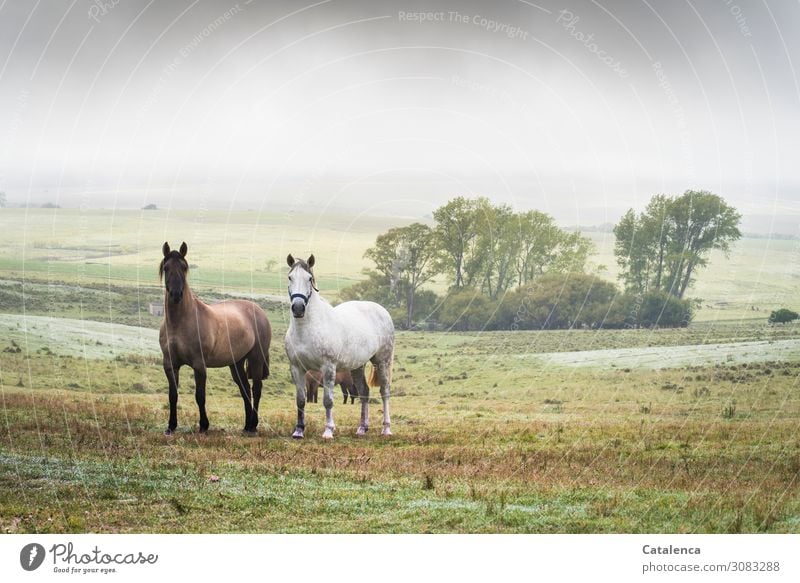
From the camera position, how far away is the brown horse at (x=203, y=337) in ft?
63.6

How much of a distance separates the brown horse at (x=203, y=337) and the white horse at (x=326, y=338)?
55.4 inches

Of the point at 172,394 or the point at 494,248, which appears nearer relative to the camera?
the point at 172,394

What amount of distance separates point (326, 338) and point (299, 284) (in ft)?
4.58

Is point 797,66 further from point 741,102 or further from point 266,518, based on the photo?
point 266,518

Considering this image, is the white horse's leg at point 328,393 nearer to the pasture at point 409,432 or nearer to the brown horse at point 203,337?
the pasture at point 409,432

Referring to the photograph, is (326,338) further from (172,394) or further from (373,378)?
(172,394)

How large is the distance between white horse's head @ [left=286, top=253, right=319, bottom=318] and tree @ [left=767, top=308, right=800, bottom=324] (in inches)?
1459

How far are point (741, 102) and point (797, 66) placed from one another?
5.03m

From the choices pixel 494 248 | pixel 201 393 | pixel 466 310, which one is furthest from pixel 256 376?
pixel 494 248

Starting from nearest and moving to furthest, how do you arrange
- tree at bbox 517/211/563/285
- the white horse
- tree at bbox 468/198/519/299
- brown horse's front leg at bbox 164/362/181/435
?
the white horse < brown horse's front leg at bbox 164/362/181/435 < tree at bbox 468/198/519/299 < tree at bbox 517/211/563/285

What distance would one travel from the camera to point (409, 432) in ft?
72.7

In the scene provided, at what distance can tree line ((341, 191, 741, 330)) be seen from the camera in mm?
52500
